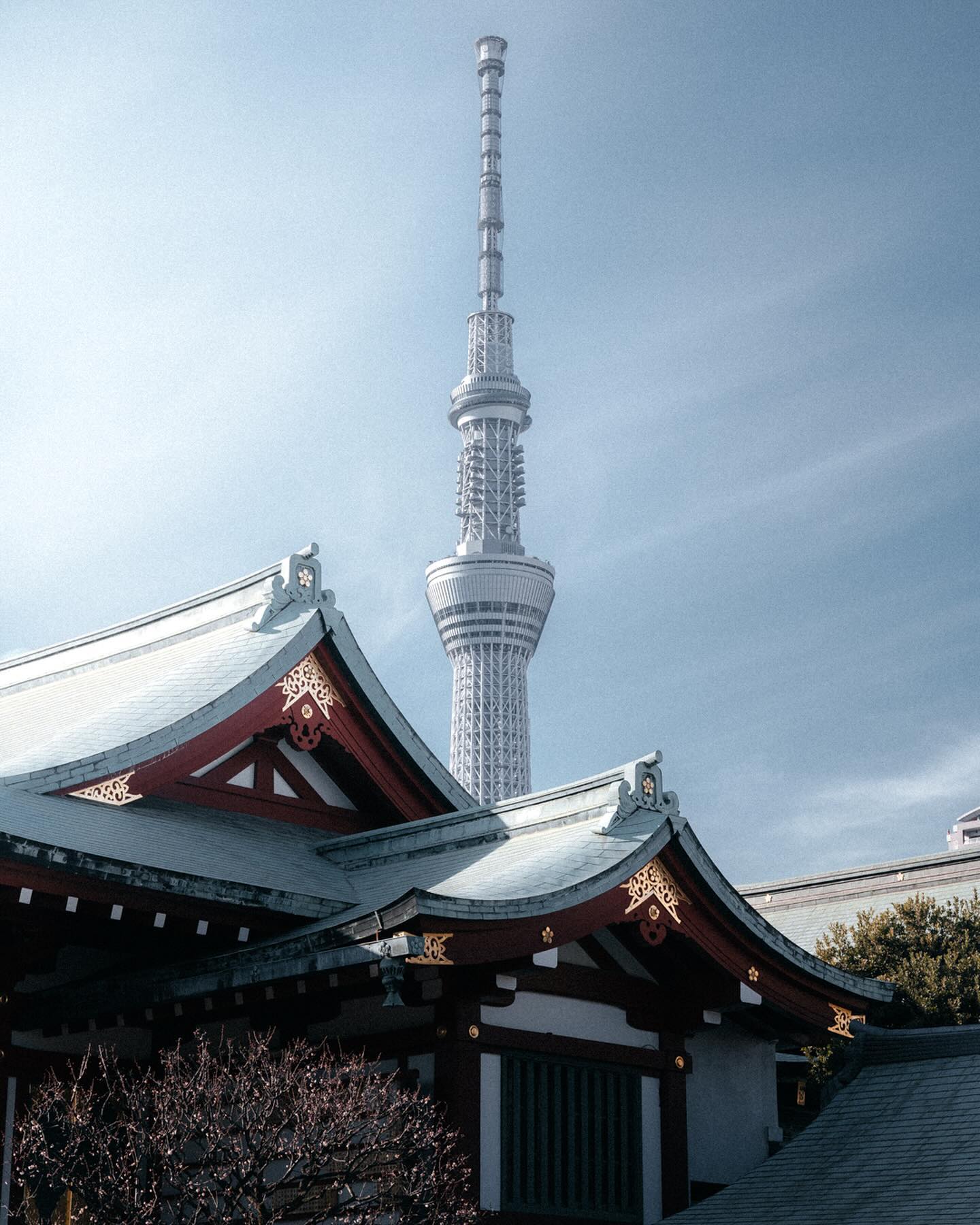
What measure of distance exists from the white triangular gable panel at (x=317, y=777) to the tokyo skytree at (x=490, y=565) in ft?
389

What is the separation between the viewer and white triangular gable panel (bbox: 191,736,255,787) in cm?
1888

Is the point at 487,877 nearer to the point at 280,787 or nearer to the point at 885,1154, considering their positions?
the point at 280,787

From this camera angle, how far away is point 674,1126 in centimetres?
1734

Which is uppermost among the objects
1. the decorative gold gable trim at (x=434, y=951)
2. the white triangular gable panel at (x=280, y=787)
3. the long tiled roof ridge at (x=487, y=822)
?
the white triangular gable panel at (x=280, y=787)

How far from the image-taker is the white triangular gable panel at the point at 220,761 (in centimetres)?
1888

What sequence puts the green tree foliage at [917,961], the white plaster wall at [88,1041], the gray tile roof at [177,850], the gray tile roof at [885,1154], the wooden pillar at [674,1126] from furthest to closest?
1. the green tree foliage at [917,961]
2. the wooden pillar at [674,1126]
3. the white plaster wall at [88,1041]
4. the gray tile roof at [885,1154]
5. the gray tile roof at [177,850]

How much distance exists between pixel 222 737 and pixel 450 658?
134m

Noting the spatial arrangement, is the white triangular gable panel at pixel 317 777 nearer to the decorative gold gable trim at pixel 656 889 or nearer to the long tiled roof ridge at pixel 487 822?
the long tiled roof ridge at pixel 487 822

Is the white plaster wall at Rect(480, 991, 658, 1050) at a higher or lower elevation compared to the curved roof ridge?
lower

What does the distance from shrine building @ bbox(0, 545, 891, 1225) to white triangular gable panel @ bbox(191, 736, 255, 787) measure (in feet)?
0.11

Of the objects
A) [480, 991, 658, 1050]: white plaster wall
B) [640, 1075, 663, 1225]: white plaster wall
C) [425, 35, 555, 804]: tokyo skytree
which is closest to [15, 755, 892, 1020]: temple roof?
[480, 991, 658, 1050]: white plaster wall

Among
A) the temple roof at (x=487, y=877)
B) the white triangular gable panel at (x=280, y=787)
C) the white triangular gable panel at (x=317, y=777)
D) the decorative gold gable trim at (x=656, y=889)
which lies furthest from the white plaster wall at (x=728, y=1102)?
the white triangular gable panel at (x=280, y=787)

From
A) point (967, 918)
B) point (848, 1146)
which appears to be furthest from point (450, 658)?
point (848, 1146)

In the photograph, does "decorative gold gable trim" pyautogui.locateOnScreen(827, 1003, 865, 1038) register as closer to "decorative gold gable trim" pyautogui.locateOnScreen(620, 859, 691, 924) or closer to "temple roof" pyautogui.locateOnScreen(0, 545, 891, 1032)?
"temple roof" pyautogui.locateOnScreen(0, 545, 891, 1032)
